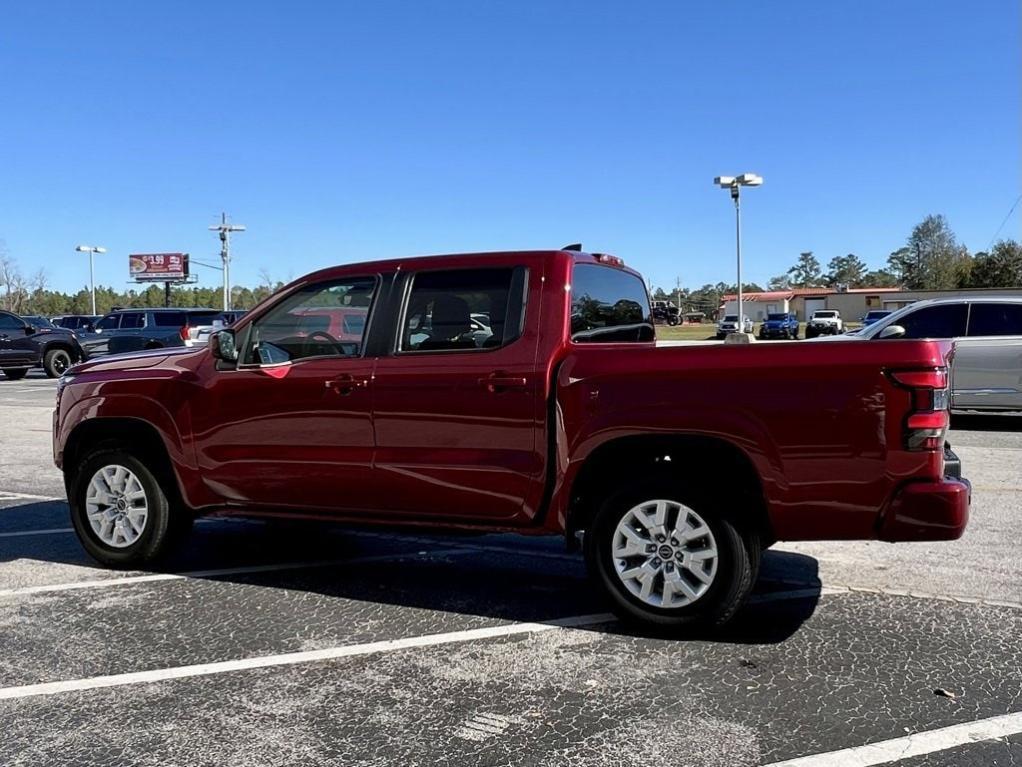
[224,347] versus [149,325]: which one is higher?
[149,325]

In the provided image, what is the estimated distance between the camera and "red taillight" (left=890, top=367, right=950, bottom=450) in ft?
12.1

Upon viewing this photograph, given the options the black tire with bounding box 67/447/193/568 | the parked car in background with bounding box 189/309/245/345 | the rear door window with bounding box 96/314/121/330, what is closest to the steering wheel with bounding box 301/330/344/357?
the black tire with bounding box 67/447/193/568

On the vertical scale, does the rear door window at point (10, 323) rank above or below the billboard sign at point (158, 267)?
below

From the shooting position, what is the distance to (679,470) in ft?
13.8

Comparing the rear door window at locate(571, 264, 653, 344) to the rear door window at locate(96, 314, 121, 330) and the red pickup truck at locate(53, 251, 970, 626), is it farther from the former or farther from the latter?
the rear door window at locate(96, 314, 121, 330)

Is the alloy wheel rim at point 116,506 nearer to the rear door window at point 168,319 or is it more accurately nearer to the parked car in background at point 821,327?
the rear door window at point 168,319

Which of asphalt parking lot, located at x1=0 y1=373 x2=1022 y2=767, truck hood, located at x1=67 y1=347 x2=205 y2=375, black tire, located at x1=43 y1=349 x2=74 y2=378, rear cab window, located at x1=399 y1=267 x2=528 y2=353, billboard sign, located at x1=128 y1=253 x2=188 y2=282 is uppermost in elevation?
billboard sign, located at x1=128 y1=253 x2=188 y2=282

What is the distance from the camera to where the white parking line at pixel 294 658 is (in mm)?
3723

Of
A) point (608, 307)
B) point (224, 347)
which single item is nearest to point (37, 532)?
point (224, 347)

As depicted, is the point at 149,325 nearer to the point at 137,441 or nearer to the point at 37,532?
the point at 37,532

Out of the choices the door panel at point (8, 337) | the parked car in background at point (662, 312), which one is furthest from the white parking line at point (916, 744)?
the door panel at point (8, 337)

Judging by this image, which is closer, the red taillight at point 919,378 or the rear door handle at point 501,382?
the red taillight at point 919,378

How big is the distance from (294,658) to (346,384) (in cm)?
146

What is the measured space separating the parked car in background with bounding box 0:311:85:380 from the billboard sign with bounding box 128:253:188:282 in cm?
5450
